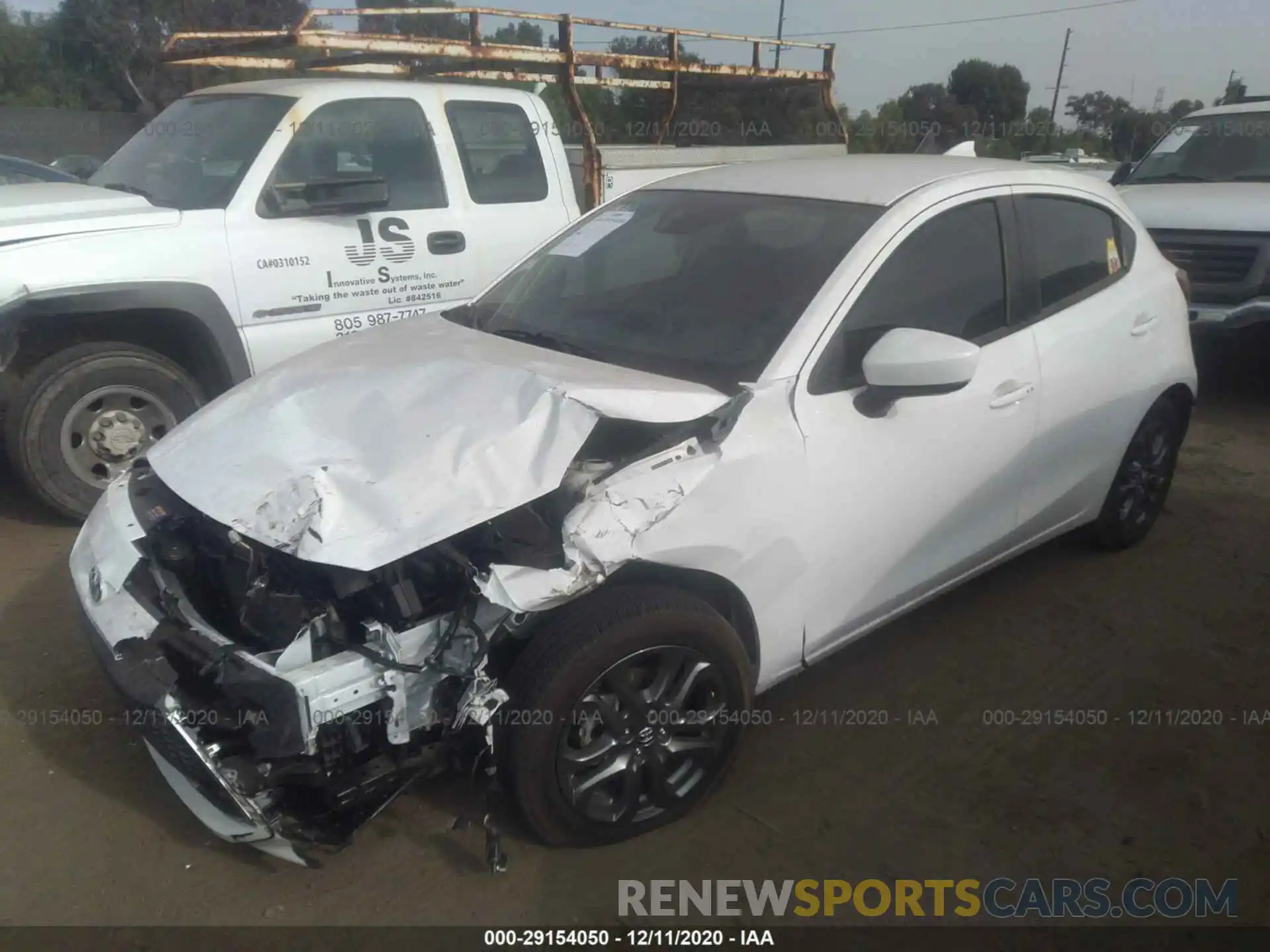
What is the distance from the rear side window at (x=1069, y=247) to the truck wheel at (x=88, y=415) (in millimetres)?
3833

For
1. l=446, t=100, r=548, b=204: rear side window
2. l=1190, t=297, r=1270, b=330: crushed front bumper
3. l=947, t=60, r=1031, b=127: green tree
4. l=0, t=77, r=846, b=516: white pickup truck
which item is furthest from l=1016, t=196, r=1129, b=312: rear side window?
l=947, t=60, r=1031, b=127: green tree

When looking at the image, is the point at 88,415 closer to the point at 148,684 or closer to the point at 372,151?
the point at 372,151

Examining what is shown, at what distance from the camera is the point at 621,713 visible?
2.63 m

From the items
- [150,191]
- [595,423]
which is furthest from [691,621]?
[150,191]

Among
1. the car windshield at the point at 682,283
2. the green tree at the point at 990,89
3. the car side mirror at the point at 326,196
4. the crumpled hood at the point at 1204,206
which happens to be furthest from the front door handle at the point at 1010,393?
the green tree at the point at 990,89

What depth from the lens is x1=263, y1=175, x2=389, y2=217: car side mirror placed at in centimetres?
473

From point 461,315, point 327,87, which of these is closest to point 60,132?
point 327,87

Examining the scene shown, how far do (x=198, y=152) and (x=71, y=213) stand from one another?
77 centimetres

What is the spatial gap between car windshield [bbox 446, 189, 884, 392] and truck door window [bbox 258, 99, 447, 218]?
1.69 meters

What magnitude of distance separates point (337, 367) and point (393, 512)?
0.95 meters

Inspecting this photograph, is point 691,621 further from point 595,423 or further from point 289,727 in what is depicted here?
point 289,727

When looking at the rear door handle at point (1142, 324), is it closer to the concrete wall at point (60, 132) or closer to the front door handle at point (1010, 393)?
the front door handle at point (1010, 393)

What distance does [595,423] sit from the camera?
2609mm

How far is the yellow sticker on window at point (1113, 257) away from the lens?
4016 millimetres
